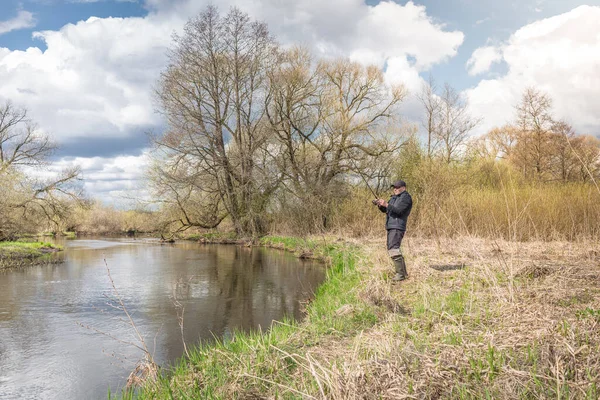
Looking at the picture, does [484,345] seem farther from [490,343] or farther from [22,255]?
[22,255]

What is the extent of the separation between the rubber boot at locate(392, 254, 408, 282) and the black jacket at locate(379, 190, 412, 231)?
0.49 m

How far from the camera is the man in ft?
22.1

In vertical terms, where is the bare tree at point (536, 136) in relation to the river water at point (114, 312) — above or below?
above

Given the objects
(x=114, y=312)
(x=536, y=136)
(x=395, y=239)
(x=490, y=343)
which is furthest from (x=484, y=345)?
(x=536, y=136)

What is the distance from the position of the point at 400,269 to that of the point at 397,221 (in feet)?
2.58

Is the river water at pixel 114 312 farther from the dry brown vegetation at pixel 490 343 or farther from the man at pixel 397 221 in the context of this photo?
the dry brown vegetation at pixel 490 343

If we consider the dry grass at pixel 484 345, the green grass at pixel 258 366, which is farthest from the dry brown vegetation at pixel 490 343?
the green grass at pixel 258 366

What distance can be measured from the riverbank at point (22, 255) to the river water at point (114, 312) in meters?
1.36

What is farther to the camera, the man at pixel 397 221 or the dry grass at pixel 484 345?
the man at pixel 397 221

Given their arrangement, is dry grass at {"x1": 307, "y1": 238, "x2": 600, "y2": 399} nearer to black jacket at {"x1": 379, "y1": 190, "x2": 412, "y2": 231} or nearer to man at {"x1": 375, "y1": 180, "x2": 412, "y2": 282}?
man at {"x1": 375, "y1": 180, "x2": 412, "y2": 282}

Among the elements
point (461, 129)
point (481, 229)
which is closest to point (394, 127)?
point (461, 129)

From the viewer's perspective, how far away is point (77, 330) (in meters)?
6.81

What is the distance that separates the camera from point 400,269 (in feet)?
22.4

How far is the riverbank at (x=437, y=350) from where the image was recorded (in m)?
2.62
